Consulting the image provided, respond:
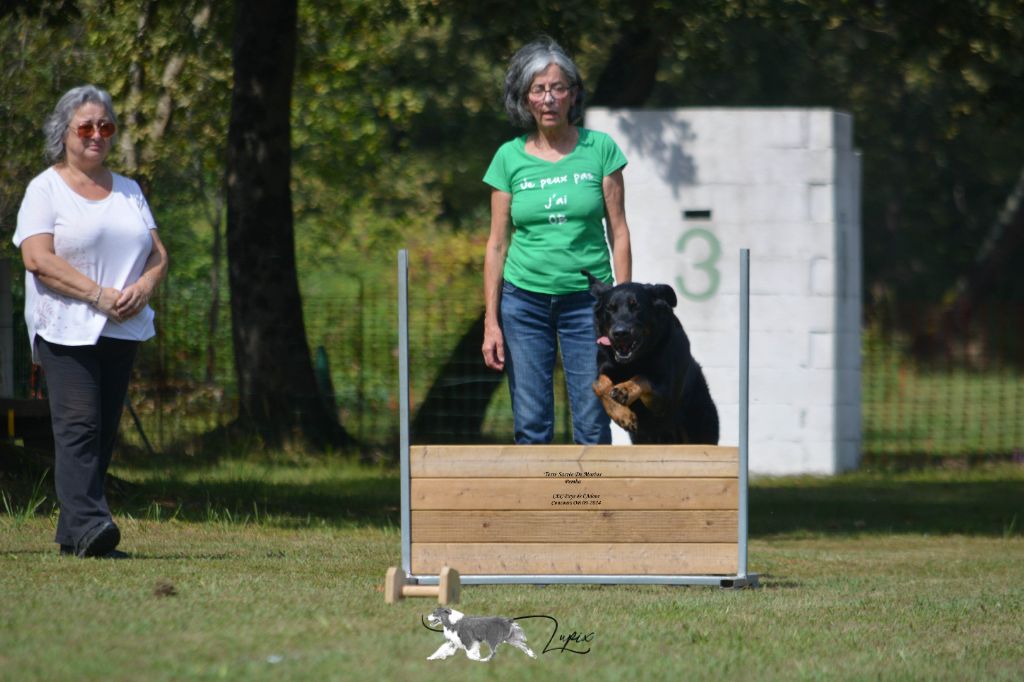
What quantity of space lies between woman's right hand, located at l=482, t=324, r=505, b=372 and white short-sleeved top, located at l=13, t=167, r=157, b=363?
4.83 ft

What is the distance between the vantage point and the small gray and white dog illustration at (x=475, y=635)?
4484 millimetres

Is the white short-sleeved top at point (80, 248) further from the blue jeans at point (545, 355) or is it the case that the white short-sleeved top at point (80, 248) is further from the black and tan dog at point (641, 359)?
the black and tan dog at point (641, 359)

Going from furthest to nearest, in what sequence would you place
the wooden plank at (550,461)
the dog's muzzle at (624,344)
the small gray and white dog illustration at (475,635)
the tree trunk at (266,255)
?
the tree trunk at (266,255) < the dog's muzzle at (624,344) < the wooden plank at (550,461) < the small gray and white dog illustration at (475,635)

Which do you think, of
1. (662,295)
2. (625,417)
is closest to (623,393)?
(625,417)

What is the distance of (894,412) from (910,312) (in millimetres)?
8274

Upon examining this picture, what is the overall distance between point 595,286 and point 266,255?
A: 7692mm

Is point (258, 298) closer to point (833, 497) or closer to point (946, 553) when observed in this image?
point (833, 497)

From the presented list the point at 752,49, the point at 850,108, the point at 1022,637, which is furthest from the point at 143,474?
the point at 850,108

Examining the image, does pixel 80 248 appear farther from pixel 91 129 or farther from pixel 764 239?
pixel 764 239

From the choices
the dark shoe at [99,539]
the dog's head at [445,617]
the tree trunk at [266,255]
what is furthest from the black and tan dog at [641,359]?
the tree trunk at [266,255]

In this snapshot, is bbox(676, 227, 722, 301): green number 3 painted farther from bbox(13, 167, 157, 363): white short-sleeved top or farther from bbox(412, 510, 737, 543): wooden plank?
bbox(412, 510, 737, 543): wooden plank

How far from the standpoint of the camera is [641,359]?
20.2 feet

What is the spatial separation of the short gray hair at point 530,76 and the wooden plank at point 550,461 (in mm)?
1409

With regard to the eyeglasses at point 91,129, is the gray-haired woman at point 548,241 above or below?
below
